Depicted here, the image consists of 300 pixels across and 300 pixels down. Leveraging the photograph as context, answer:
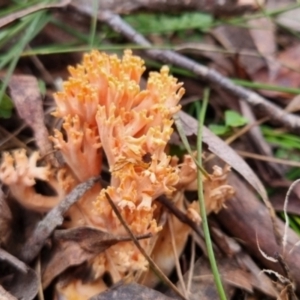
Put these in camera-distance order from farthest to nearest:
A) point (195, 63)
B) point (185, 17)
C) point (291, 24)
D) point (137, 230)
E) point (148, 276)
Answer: point (291, 24)
point (185, 17)
point (195, 63)
point (148, 276)
point (137, 230)

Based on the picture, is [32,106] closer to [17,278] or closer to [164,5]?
[17,278]

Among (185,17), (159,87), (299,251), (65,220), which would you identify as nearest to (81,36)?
(185,17)

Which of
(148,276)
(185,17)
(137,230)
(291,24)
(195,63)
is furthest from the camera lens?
(291,24)

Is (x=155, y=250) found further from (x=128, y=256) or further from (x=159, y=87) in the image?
(x=159, y=87)

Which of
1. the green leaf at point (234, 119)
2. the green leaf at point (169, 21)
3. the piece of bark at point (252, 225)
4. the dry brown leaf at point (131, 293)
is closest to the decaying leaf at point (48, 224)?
the dry brown leaf at point (131, 293)

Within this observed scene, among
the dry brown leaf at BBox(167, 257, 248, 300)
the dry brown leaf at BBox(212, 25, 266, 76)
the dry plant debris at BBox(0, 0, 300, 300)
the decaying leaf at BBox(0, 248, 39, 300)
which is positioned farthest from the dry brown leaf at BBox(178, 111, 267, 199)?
the decaying leaf at BBox(0, 248, 39, 300)

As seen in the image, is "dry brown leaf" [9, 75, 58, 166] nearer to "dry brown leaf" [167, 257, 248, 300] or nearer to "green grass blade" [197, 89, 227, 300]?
"green grass blade" [197, 89, 227, 300]

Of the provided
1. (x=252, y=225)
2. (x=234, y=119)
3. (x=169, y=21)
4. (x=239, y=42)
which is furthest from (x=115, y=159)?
(x=239, y=42)
